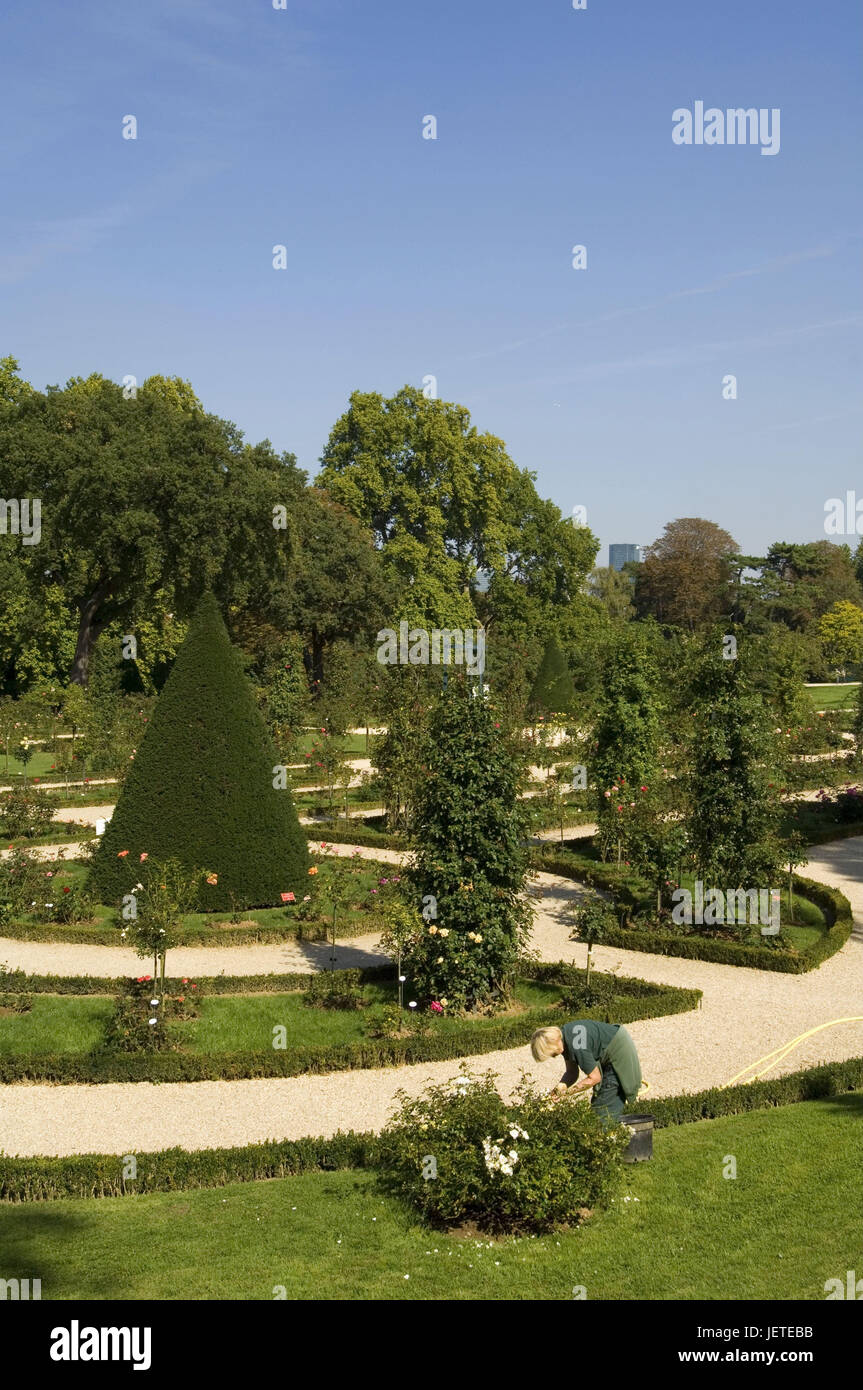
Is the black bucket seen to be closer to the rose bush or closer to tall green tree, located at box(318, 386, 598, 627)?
the rose bush

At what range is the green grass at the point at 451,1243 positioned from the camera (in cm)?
766

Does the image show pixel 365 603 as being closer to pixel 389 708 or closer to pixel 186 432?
pixel 186 432

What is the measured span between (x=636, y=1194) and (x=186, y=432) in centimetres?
3749

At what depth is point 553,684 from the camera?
46844 millimetres

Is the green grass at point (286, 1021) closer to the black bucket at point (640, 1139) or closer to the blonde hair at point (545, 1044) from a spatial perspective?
the black bucket at point (640, 1139)

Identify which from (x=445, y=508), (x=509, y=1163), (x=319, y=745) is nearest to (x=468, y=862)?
(x=509, y=1163)

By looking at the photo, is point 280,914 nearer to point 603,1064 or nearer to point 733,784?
point 733,784

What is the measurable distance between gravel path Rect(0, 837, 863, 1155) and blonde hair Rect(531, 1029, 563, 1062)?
11.0 ft

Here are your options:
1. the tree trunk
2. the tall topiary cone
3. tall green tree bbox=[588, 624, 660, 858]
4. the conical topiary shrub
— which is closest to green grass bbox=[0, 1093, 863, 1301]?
the tall topiary cone

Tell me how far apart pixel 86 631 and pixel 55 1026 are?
32.8 meters

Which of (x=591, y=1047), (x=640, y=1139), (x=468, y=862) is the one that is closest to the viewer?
(x=591, y=1047)

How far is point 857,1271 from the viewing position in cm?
775

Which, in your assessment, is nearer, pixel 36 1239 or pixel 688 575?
pixel 36 1239
